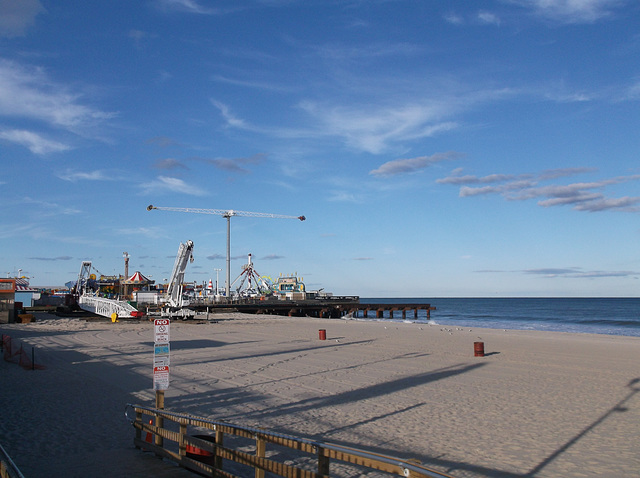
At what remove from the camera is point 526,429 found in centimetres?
1002

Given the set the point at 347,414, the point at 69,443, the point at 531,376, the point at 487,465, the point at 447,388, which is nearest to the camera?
the point at 487,465

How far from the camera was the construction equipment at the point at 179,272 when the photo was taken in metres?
42.9

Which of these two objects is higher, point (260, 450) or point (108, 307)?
point (108, 307)

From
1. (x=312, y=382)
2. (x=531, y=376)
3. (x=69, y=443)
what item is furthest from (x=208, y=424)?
(x=531, y=376)

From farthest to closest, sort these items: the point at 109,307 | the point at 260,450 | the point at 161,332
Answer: the point at 109,307, the point at 161,332, the point at 260,450

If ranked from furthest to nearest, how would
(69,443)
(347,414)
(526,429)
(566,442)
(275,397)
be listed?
1. (275,397)
2. (347,414)
3. (526,429)
4. (566,442)
5. (69,443)

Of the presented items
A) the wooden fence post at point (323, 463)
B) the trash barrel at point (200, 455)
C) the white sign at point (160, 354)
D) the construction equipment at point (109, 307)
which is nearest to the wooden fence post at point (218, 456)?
the trash barrel at point (200, 455)

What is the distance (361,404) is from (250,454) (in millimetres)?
5283

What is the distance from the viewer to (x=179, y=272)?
4278 cm

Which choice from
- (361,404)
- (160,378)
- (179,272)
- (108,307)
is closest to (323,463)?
(160,378)

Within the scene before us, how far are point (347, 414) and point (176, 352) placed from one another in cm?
1297

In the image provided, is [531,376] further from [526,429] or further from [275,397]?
[275,397]

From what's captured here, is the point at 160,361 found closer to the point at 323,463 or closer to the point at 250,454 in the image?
the point at 250,454

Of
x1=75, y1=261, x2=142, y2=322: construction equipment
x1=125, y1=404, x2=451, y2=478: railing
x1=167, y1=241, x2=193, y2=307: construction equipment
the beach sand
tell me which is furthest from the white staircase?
x1=125, y1=404, x2=451, y2=478: railing
